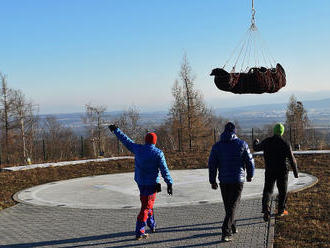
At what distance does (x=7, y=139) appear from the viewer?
31906 millimetres

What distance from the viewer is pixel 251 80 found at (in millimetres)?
6910

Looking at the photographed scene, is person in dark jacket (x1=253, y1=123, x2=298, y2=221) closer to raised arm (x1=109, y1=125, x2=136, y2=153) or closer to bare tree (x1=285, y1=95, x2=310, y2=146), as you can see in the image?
raised arm (x1=109, y1=125, x2=136, y2=153)

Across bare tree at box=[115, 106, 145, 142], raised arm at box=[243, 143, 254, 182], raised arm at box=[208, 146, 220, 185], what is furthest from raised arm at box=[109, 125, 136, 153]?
bare tree at box=[115, 106, 145, 142]

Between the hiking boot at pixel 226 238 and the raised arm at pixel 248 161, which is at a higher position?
the raised arm at pixel 248 161

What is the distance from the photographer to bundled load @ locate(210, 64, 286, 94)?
21.8 feet

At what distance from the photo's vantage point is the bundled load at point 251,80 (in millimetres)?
6641

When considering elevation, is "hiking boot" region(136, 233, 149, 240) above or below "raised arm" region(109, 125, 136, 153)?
below

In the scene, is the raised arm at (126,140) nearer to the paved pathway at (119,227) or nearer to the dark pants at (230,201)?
the paved pathway at (119,227)

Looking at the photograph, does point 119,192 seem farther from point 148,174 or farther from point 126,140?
point 148,174

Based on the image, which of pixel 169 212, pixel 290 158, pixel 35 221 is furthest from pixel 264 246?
pixel 35 221

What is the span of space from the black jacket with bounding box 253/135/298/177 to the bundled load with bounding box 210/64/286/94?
0.98m

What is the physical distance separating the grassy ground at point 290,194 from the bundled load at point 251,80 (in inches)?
92.9

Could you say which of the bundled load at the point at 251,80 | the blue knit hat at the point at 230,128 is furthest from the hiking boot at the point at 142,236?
the bundled load at the point at 251,80

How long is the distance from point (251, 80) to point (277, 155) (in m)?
1.40
